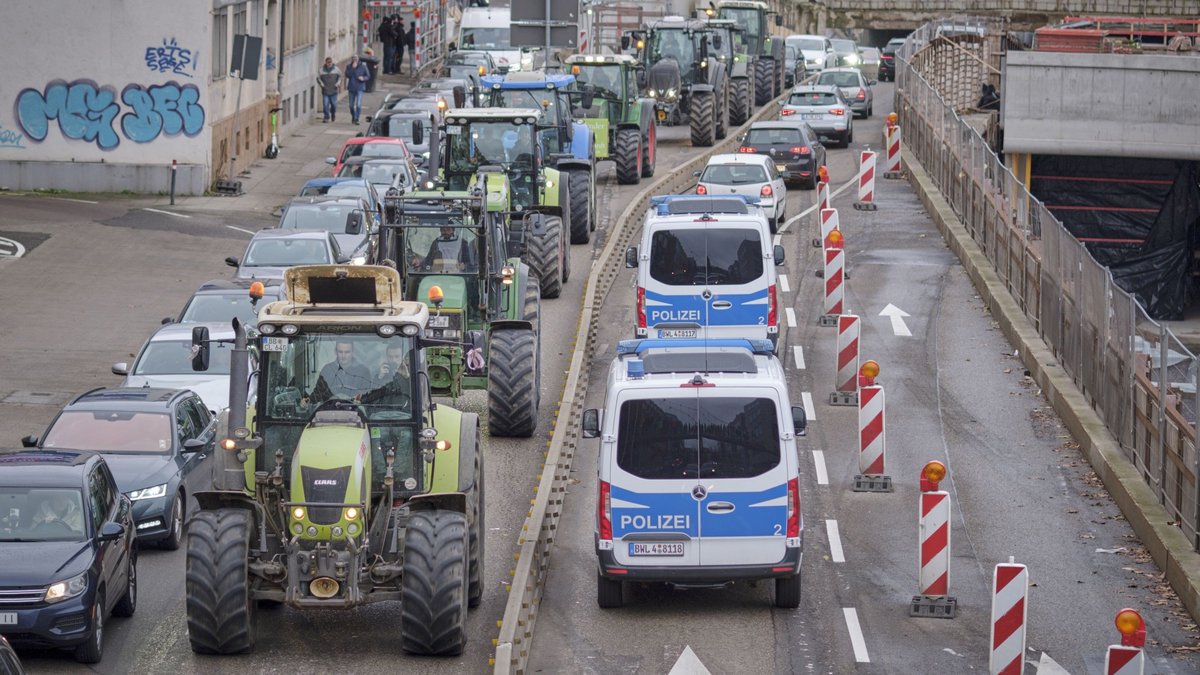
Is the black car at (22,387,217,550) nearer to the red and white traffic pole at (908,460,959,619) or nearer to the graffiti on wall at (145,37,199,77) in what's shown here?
the red and white traffic pole at (908,460,959,619)

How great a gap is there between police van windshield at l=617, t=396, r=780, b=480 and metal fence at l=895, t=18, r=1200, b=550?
414cm

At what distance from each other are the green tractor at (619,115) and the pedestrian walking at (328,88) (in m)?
14.3

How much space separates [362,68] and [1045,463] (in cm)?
3521

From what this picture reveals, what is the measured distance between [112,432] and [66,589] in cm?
467

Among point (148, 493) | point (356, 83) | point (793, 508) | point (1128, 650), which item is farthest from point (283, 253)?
point (356, 83)

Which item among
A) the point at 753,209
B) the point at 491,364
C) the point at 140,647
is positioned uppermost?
the point at 753,209

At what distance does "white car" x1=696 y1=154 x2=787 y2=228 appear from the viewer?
34.4m

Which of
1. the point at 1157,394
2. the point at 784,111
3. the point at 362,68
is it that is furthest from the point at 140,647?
the point at 362,68

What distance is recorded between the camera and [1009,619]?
46.2ft

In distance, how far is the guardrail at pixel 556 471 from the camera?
1447 centimetres

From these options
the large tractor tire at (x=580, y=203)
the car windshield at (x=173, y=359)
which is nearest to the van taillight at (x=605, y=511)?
the car windshield at (x=173, y=359)

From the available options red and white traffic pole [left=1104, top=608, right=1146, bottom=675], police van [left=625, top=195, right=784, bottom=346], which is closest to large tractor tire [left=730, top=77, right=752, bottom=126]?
police van [left=625, top=195, right=784, bottom=346]

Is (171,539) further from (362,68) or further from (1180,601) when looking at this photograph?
(362,68)

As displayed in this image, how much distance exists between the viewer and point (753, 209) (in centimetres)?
2466
